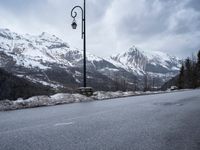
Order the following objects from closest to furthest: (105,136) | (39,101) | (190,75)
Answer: (105,136), (39,101), (190,75)

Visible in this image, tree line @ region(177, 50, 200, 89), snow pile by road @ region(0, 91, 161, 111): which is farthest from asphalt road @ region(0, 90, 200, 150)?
tree line @ region(177, 50, 200, 89)

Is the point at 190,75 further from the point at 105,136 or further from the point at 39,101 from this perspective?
the point at 105,136

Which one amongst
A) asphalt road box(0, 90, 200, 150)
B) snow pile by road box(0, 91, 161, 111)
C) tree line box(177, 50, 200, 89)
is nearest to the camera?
asphalt road box(0, 90, 200, 150)

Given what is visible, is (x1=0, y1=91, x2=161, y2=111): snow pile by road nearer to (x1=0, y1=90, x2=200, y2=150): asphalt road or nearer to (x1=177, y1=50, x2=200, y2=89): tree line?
(x1=0, y1=90, x2=200, y2=150): asphalt road

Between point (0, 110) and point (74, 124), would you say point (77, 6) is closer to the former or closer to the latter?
point (0, 110)

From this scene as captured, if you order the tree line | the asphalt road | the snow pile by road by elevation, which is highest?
the tree line

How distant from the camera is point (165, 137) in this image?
6.01 m

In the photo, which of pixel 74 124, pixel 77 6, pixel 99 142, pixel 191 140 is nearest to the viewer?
pixel 99 142

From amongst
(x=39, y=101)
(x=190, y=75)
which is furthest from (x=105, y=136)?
(x=190, y=75)

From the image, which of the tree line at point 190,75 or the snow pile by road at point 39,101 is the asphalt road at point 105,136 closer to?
the snow pile by road at point 39,101

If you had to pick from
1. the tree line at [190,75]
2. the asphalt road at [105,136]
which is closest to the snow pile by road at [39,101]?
the asphalt road at [105,136]

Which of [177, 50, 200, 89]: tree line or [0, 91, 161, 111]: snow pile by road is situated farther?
[177, 50, 200, 89]: tree line

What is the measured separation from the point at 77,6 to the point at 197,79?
7522 cm

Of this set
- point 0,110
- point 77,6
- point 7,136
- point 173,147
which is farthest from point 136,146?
point 77,6
